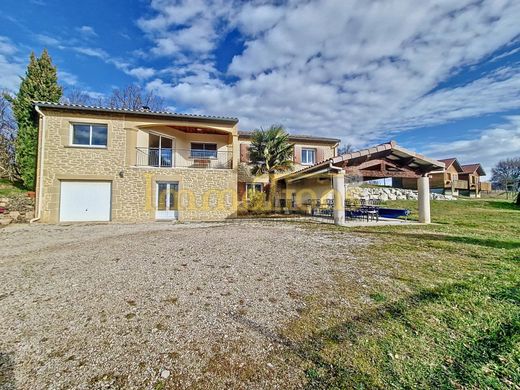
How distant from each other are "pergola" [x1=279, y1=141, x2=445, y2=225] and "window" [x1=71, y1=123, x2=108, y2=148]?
12376 mm

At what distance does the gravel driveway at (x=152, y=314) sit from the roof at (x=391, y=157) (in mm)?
6137

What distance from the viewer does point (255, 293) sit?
3.85 metres

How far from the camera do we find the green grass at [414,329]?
2.16 meters

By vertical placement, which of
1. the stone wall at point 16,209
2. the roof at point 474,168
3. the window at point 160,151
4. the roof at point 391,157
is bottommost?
the stone wall at point 16,209

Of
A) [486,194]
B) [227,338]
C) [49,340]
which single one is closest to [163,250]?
[49,340]

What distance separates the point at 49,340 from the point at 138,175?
40.2 feet

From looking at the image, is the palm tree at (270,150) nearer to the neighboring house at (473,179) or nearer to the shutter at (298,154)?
the shutter at (298,154)

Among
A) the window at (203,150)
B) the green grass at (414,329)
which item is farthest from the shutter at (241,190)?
the green grass at (414,329)

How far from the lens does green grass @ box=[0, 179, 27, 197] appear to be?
40.4 ft

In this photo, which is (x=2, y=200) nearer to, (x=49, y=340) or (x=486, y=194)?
(x=49, y=340)

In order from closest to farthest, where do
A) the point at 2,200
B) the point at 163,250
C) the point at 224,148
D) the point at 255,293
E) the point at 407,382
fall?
1. the point at 407,382
2. the point at 255,293
3. the point at 163,250
4. the point at 2,200
5. the point at 224,148

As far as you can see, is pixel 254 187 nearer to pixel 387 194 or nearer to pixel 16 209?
pixel 16 209

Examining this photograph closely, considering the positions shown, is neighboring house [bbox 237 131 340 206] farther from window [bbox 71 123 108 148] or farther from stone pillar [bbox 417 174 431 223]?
window [bbox 71 123 108 148]

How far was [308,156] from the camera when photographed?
20344 mm
